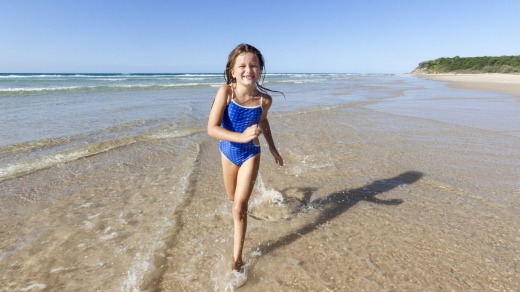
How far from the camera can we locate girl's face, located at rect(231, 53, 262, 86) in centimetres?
278

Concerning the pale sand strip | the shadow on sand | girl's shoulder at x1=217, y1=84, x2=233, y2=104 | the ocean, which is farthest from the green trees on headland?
girl's shoulder at x1=217, y1=84, x2=233, y2=104

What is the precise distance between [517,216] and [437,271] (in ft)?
5.73

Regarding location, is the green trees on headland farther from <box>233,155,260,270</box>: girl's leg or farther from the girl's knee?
the girl's knee

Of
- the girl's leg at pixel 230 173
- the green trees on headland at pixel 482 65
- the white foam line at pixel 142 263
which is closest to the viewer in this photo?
the white foam line at pixel 142 263

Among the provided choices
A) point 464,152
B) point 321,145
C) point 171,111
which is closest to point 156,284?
point 321,145

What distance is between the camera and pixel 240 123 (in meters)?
2.92

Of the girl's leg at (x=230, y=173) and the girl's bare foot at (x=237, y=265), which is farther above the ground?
the girl's leg at (x=230, y=173)

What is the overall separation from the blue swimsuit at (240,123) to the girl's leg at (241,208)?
0.12m

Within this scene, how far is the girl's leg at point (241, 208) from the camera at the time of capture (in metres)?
2.71

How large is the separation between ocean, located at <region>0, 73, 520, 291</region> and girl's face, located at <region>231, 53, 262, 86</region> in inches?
63.4

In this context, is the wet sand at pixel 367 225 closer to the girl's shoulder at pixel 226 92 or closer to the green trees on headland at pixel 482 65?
the girl's shoulder at pixel 226 92

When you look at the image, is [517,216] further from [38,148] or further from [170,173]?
[38,148]

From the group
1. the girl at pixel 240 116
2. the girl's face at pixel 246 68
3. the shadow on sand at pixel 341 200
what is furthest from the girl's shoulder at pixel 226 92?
the shadow on sand at pixel 341 200

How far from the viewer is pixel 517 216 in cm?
371
